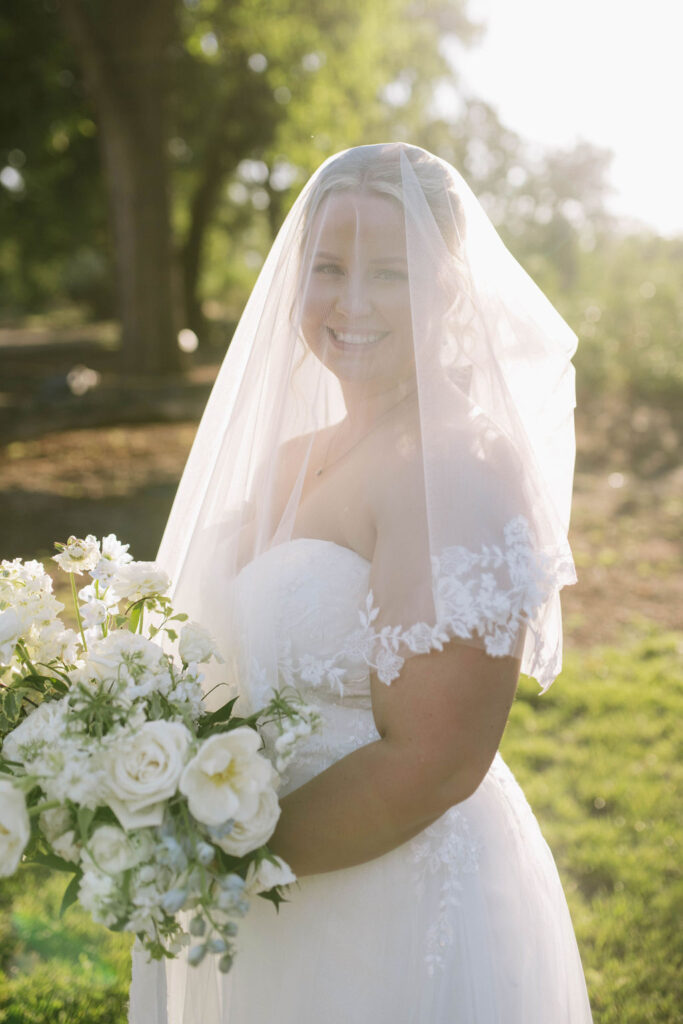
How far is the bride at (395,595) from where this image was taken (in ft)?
5.34

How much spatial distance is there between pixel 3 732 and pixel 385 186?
140cm

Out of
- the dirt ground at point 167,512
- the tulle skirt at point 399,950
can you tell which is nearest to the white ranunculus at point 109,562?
the tulle skirt at point 399,950

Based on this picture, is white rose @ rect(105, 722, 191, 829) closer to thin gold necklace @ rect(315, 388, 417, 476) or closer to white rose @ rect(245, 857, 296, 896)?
white rose @ rect(245, 857, 296, 896)

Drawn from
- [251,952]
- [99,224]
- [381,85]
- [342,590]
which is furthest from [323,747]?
[99,224]

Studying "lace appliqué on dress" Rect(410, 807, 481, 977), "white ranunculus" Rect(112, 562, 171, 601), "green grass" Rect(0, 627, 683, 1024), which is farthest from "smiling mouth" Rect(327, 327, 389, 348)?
"green grass" Rect(0, 627, 683, 1024)

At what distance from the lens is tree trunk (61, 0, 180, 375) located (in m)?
12.9

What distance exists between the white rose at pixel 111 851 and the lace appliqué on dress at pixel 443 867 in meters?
0.75

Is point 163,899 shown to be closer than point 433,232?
Yes

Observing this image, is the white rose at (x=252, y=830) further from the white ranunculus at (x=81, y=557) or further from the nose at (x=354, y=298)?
the nose at (x=354, y=298)

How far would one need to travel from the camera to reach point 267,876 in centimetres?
147

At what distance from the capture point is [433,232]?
1886 mm

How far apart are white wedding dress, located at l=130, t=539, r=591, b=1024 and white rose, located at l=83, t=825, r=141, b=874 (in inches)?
19.3

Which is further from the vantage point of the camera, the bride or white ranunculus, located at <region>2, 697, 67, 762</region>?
the bride

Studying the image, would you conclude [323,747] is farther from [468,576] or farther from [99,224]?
[99,224]
